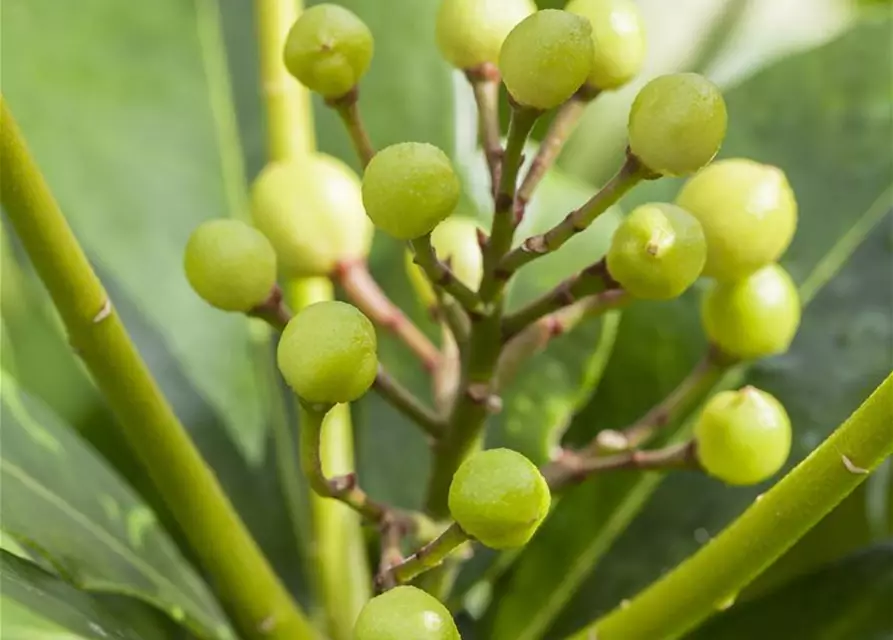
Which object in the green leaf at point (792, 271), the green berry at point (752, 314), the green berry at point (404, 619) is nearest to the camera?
the green berry at point (404, 619)

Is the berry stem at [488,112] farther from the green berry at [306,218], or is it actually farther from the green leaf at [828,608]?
the green leaf at [828,608]

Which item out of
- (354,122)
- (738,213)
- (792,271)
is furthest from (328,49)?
(792,271)

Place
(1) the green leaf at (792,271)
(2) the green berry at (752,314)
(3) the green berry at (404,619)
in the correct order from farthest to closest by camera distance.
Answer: (1) the green leaf at (792,271)
(2) the green berry at (752,314)
(3) the green berry at (404,619)

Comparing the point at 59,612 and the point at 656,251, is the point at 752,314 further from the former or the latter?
the point at 59,612

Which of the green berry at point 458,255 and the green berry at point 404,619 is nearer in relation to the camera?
the green berry at point 404,619

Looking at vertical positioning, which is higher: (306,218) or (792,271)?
(306,218)

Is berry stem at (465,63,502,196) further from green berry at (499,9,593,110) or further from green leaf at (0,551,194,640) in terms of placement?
green leaf at (0,551,194,640)

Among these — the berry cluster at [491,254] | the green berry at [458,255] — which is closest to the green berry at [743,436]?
the berry cluster at [491,254]
